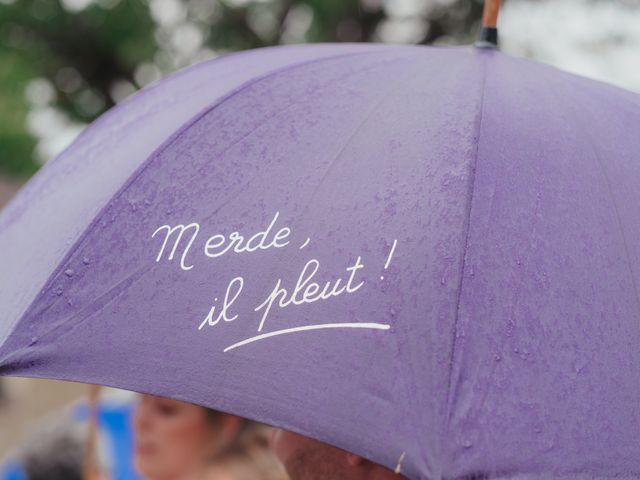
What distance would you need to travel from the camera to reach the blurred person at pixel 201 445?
8.77 feet

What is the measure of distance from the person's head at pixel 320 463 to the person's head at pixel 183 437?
2.24 feet

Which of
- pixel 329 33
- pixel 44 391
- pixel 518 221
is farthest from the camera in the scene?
pixel 329 33

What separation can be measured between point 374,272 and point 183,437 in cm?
123

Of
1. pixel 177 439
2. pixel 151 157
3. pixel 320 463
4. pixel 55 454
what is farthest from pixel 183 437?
pixel 55 454

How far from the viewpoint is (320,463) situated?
6.34 feet

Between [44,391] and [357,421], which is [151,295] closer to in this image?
[357,421]

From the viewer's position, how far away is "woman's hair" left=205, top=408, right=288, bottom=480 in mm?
2664

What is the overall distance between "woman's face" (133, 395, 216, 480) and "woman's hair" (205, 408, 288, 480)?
31 millimetres

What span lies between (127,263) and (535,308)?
24.6 inches

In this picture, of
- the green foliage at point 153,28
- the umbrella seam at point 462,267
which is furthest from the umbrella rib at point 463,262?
the green foliage at point 153,28

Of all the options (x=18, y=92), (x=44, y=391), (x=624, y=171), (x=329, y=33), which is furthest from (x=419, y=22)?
(x=624, y=171)

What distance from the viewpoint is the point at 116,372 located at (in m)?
1.60

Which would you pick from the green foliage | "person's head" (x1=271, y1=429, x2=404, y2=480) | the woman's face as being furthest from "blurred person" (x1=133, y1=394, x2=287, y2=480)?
the green foliage

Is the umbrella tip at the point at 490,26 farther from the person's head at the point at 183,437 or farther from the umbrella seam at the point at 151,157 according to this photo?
the person's head at the point at 183,437
